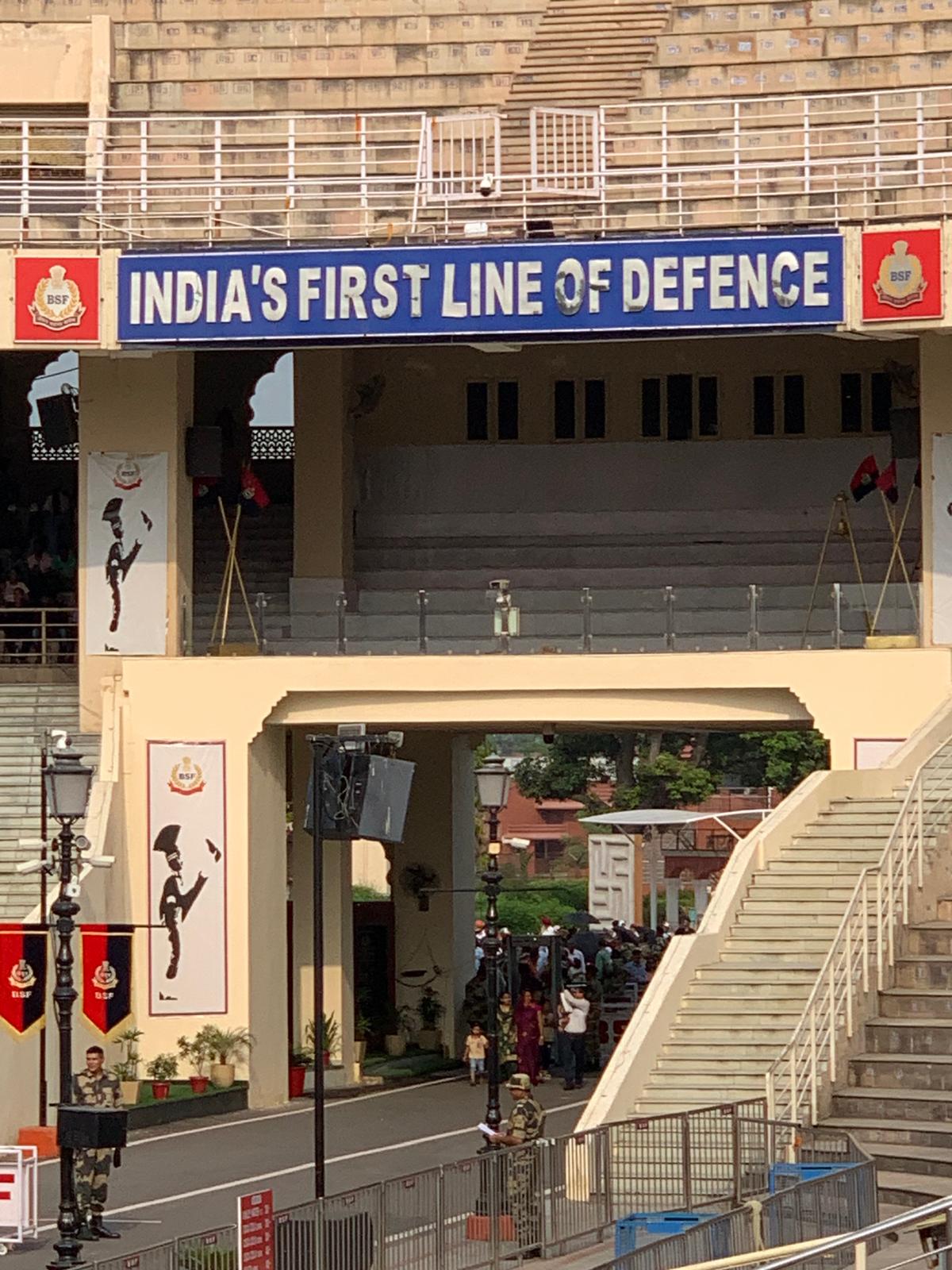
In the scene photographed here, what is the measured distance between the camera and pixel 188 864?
36906mm

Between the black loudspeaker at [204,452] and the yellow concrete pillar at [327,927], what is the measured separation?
4.28 meters

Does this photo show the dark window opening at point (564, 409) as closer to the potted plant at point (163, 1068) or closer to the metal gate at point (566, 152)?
the metal gate at point (566, 152)

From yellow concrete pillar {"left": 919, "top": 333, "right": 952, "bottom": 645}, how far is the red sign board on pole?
69.8 feet

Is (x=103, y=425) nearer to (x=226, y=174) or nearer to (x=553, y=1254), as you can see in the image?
(x=226, y=174)

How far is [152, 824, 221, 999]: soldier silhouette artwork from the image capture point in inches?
1449

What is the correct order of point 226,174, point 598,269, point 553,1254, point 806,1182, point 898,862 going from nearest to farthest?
point 806,1182, point 553,1254, point 898,862, point 598,269, point 226,174

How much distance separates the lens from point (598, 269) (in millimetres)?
36594

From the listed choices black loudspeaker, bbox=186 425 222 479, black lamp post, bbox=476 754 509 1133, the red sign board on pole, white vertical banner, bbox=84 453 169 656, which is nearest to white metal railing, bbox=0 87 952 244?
black loudspeaker, bbox=186 425 222 479

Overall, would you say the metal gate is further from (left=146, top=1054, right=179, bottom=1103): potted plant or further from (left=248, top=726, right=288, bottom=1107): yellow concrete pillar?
(left=146, top=1054, right=179, bottom=1103): potted plant

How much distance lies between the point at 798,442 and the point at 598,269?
322 inches

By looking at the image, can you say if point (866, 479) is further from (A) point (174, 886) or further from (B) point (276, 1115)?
(B) point (276, 1115)

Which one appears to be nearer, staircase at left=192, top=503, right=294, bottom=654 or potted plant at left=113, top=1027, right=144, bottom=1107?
potted plant at left=113, top=1027, right=144, bottom=1107

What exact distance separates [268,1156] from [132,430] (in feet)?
40.7

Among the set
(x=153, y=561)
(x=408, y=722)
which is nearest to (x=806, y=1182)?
(x=408, y=722)
